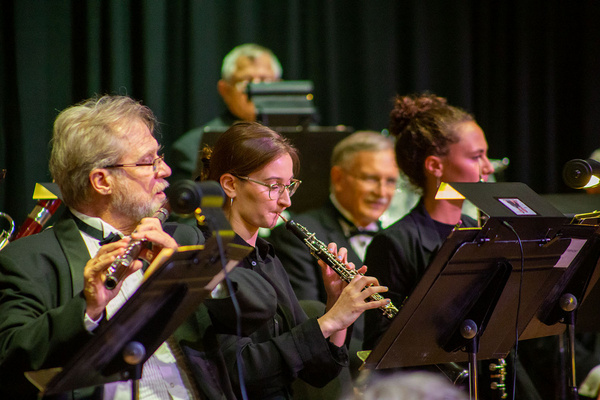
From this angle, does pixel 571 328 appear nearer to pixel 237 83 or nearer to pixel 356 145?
pixel 356 145

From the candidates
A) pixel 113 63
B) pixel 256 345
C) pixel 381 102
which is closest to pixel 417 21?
pixel 381 102

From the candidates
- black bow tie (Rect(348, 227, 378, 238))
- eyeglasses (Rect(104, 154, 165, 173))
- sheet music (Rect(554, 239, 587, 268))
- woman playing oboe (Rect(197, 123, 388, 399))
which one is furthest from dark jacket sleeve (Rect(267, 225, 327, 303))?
sheet music (Rect(554, 239, 587, 268))

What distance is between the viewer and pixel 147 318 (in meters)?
1.80

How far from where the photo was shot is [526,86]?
5.57 metres

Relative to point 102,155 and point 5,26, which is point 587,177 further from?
point 5,26

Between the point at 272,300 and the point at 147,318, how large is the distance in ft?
1.83

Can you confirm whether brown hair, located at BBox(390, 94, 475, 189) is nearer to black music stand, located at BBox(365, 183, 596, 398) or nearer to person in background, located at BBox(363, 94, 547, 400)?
person in background, located at BBox(363, 94, 547, 400)

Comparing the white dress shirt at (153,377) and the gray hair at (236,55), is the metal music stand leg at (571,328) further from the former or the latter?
the gray hair at (236,55)

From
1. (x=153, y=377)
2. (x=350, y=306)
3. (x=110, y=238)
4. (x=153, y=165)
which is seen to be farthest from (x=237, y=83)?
(x=153, y=377)

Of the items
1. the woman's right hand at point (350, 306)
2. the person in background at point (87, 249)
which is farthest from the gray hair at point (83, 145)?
the woman's right hand at point (350, 306)

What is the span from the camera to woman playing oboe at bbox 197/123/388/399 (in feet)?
7.61

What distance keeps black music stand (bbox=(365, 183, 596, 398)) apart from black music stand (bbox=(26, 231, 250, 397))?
2.17 feet

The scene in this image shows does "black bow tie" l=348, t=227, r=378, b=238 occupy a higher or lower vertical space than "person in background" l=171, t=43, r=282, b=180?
lower

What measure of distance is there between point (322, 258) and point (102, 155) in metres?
0.86
